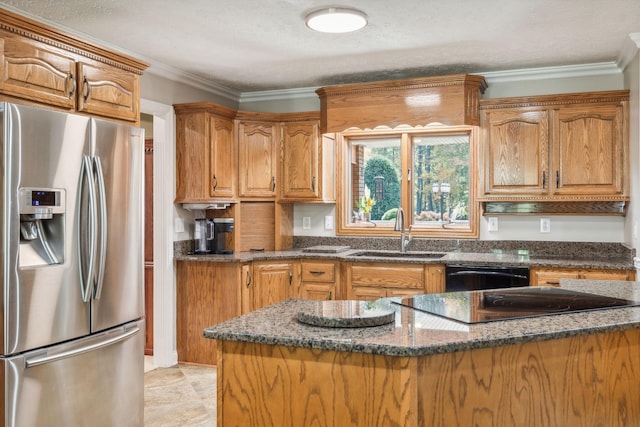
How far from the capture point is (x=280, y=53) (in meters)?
4.00

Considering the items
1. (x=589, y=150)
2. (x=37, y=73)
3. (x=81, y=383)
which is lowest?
(x=81, y=383)

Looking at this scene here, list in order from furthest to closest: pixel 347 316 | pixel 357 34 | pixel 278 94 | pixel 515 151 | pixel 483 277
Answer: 1. pixel 278 94
2. pixel 515 151
3. pixel 483 277
4. pixel 357 34
5. pixel 347 316

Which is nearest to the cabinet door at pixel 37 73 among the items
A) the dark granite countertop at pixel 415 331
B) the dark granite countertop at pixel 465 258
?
the dark granite countertop at pixel 415 331

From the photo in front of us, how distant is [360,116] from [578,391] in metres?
3.09

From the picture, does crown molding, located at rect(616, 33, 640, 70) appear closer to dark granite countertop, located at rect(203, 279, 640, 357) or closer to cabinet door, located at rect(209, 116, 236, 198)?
dark granite countertop, located at rect(203, 279, 640, 357)

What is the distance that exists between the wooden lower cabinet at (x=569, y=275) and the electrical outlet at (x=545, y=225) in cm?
67

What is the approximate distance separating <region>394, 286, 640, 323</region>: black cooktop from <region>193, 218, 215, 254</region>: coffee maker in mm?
2723

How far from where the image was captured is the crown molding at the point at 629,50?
3537 mm

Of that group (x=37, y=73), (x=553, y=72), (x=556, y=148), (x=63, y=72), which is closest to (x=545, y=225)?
(x=556, y=148)

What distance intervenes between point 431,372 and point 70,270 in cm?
181

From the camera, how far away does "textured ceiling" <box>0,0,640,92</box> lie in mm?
3074

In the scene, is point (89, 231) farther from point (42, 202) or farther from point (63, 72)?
point (63, 72)

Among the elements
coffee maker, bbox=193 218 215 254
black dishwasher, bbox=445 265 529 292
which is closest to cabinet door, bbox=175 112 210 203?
coffee maker, bbox=193 218 215 254

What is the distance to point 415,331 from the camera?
172cm
